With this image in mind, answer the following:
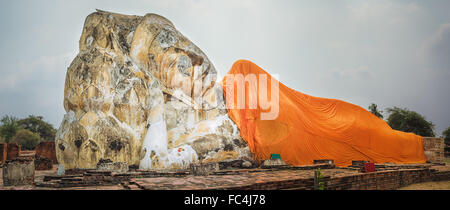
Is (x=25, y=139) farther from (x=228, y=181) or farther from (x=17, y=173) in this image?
(x=228, y=181)

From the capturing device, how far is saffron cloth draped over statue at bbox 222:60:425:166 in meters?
9.46

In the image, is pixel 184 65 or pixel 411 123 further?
pixel 411 123

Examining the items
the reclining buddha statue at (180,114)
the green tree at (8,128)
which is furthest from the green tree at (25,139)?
the reclining buddha statue at (180,114)

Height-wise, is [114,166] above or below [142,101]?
below

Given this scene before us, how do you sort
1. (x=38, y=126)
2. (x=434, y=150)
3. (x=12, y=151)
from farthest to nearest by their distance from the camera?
(x=38, y=126)
(x=434, y=150)
(x=12, y=151)

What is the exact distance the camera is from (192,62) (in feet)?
30.5

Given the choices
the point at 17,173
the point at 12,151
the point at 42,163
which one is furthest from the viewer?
the point at 12,151

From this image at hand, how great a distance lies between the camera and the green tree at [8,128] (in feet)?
83.4

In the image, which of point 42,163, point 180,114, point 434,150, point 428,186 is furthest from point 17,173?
point 434,150

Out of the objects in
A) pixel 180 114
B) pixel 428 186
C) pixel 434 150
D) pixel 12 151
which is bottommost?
pixel 428 186

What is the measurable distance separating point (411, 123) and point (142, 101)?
21.1 metres

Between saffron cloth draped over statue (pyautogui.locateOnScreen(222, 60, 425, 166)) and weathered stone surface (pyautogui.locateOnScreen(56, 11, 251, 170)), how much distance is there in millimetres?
639

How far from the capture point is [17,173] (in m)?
4.74
